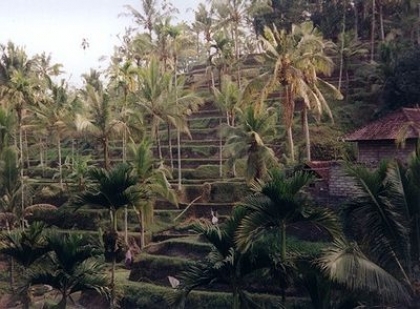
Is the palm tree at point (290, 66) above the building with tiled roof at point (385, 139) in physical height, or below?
above

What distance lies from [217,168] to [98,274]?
2058cm

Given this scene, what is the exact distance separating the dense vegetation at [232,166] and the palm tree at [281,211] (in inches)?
1.1

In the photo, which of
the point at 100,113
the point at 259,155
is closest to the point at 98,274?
the point at 259,155

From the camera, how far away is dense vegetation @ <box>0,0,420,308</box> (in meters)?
10.4

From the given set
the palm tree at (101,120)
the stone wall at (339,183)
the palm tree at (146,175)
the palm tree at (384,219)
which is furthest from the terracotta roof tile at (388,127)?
the palm tree at (101,120)

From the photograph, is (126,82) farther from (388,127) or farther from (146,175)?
(388,127)

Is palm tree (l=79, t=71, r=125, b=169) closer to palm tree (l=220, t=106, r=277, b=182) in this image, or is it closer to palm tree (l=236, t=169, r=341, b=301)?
palm tree (l=220, t=106, r=277, b=182)

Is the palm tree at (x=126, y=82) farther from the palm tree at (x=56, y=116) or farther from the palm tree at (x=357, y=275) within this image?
the palm tree at (x=357, y=275)

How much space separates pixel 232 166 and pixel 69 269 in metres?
16.9

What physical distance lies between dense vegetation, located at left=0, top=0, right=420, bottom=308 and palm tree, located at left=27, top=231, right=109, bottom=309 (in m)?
0.03

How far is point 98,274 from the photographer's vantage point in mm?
11906

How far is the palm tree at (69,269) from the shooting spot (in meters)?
11.5

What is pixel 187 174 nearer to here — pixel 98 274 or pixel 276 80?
pixel 276 80

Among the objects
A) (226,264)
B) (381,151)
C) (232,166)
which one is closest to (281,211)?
(226,264)
